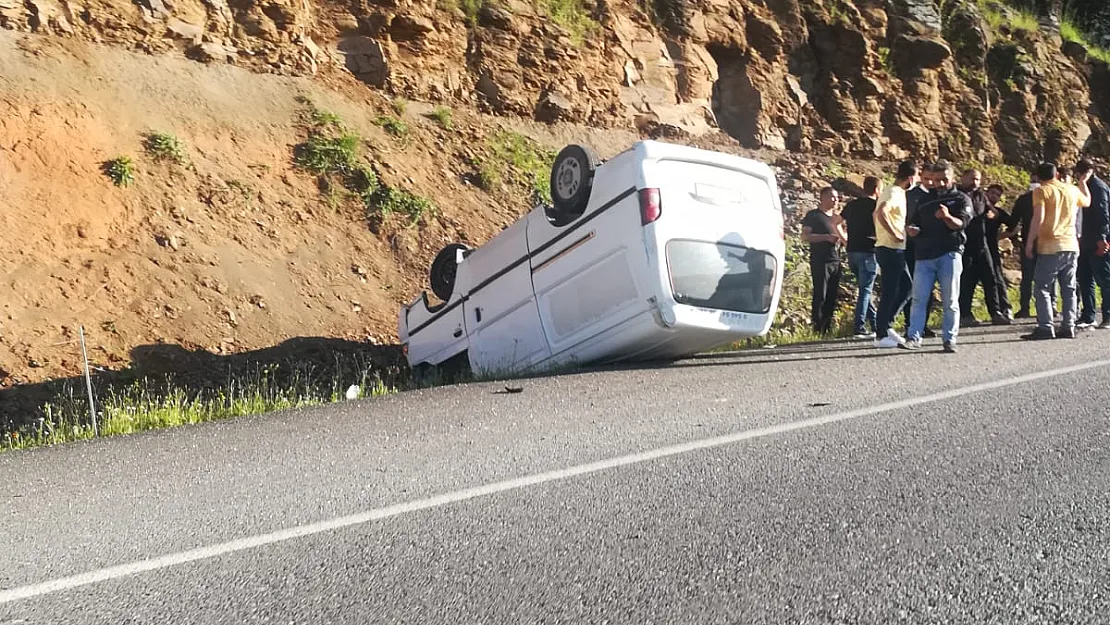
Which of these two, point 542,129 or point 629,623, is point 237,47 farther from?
point 629,623

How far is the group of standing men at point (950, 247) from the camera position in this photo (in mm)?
8289

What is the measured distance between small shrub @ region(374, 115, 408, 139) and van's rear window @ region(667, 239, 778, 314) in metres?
10.1

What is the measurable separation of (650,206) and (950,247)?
9.93ft

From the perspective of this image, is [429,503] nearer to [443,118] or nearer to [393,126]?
[393,126]

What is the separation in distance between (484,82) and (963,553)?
16.7 meters

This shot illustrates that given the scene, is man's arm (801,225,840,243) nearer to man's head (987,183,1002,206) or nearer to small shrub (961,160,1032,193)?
man's head (987,183,1002,206)

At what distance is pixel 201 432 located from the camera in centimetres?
597

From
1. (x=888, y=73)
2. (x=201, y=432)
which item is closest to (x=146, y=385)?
(x=201, y=432)

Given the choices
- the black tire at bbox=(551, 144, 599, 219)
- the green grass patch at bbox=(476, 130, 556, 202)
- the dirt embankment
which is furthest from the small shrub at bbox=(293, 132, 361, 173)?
the black tire at bbox=(551, 144, 599, 219)

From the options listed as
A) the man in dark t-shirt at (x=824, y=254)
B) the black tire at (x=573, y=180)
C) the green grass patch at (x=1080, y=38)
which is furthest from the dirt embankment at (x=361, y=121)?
the man in dark t-shirt at (x=824, y=254)

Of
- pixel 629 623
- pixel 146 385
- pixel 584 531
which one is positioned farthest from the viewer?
pixel 146 385

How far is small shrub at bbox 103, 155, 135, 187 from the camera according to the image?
12789mm

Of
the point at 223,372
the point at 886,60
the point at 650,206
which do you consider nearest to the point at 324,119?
the point at 223,372

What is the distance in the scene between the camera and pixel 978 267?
11180 mm
